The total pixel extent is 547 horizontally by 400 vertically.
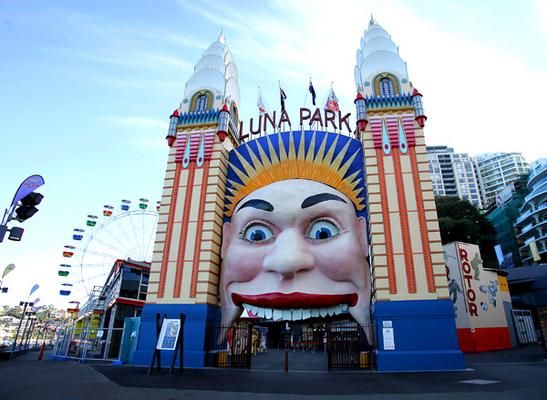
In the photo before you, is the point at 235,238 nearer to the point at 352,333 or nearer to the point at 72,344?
the point at 352,333

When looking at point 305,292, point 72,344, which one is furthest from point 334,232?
point 72,344

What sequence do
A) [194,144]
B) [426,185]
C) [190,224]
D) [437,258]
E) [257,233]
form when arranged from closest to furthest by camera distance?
[437,258] < [426,185] < [257,233] < [190,224] < [194,144]

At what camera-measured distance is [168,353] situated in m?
15.4

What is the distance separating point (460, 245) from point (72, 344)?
26456mm

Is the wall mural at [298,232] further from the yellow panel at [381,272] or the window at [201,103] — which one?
the window at [201,103]

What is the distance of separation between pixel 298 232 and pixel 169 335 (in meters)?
6.78

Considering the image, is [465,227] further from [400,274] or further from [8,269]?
[8,269]

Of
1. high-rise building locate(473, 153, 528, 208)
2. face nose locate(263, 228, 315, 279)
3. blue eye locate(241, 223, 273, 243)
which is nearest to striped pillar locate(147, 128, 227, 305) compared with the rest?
blue eye locate(241, 223, 273, 243)

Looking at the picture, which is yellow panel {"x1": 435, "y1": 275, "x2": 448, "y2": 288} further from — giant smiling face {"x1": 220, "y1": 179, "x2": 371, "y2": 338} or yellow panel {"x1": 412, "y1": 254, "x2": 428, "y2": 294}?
giant smiling face {"x1": 220, "y1": 179, "x2": 371, "y2": 338}

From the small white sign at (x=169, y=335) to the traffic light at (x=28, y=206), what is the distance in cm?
643

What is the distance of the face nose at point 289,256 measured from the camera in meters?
15.1

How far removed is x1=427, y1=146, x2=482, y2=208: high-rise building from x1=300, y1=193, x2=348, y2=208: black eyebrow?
11802cm

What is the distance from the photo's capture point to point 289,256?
15125mm

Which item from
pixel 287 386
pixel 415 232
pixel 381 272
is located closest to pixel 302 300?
pixel 381 272
